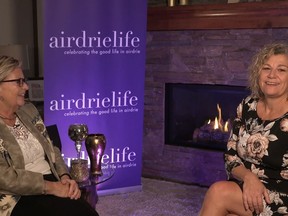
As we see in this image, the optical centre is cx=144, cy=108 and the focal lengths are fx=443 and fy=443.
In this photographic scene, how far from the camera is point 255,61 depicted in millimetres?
1969

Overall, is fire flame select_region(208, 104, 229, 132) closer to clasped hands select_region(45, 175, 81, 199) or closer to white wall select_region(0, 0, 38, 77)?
clasped hands select_region(45, 175, 81, 199)

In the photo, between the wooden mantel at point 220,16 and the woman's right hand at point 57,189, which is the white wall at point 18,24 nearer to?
the wooden mantel at point 220,16

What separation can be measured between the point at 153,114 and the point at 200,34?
756mm

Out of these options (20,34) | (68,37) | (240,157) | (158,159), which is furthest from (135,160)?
(20,34)

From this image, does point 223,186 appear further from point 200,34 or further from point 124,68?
point 200,34

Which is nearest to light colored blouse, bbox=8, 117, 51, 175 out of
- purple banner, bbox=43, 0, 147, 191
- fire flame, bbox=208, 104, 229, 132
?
purple banner, bbox=43, 0, 147, 191

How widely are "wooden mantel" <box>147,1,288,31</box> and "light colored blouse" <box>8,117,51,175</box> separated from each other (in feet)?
5.54

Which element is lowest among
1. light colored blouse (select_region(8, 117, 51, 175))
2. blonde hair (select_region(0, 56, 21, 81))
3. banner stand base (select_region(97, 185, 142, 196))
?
banner stand base (select_region(97, 185, 142, 196))

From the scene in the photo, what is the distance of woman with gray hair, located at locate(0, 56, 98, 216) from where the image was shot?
1.86 m

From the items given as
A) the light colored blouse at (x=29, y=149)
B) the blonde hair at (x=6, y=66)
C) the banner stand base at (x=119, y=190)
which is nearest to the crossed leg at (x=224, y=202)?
the light colored blouse at (x=29, y=149)

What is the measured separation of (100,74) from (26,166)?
1.11m

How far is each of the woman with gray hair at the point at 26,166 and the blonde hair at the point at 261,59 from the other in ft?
2.99

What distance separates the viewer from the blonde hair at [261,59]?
190cm

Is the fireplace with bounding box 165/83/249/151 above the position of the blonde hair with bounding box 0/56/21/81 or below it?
below
